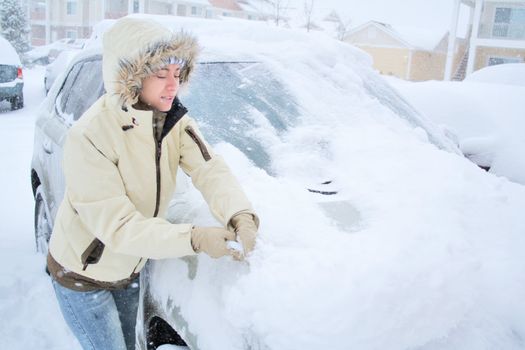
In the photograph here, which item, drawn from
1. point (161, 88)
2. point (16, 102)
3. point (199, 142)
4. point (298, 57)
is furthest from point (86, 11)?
point (161, 88)

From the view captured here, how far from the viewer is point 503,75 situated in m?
7.50

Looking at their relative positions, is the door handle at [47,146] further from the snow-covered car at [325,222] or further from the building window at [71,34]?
the building window at [71,34]

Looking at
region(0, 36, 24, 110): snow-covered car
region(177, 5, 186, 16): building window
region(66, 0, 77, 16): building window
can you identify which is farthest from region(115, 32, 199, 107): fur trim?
region(66, 0, 77, 16): building window

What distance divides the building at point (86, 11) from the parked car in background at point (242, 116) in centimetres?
3856

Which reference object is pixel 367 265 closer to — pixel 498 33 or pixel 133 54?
pixel 133 54

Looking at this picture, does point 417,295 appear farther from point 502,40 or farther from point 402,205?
point 502,40

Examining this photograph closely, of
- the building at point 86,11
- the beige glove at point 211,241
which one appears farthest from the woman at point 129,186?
the building at point 86,11

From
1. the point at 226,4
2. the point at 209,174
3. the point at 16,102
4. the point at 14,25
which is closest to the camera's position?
the point at 209,174

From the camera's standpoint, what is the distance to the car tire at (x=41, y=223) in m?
3.31

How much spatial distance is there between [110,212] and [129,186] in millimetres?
154

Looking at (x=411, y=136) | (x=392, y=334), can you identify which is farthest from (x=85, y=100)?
(x=392, y=334)

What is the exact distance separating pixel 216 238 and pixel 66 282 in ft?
2.23

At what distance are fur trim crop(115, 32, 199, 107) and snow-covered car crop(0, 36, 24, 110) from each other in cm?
1066

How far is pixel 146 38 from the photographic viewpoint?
1.57 meters
